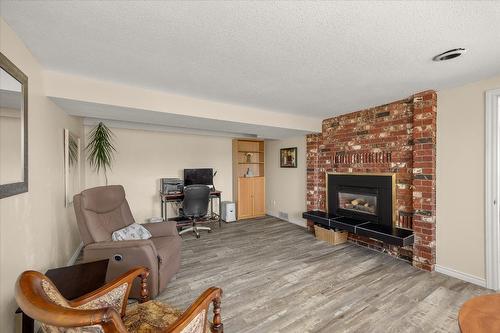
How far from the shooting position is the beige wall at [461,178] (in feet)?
7.66

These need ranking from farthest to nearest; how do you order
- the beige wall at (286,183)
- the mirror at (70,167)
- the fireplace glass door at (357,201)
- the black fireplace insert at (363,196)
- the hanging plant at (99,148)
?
the beige wall at (286,183) → the hanging plant at (99,148) → the fireplace glass door at (357,201) → the black fireplace insert at (363,196) → the mirror at (70,167)

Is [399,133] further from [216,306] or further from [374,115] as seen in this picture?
[216,306]

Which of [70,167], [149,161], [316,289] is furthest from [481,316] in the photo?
[149,161]

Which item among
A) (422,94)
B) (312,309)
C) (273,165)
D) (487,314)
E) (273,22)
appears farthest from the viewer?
(273,165)

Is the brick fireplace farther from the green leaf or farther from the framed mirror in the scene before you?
the green leaf

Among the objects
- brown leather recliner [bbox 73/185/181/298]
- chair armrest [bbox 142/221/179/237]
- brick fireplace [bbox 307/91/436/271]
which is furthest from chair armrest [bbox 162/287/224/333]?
brick fireplace [bbox 307/91/436/271]

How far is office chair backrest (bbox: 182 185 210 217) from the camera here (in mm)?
3930

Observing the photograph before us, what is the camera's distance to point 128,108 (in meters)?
2.48

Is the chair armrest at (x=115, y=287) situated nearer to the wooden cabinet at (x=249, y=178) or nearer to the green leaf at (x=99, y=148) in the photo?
the green leaf at (x=99, y=148)

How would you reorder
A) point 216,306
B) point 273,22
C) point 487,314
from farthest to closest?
point 273,22
point 216,306
point 487,314

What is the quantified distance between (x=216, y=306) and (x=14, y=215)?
55.7 inches

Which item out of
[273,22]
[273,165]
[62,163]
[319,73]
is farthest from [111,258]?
[273,165]

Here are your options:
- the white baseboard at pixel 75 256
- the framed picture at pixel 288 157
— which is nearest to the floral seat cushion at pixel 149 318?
the white baseboard at pixel 75 256

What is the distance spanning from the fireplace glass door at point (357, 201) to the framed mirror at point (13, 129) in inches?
156
